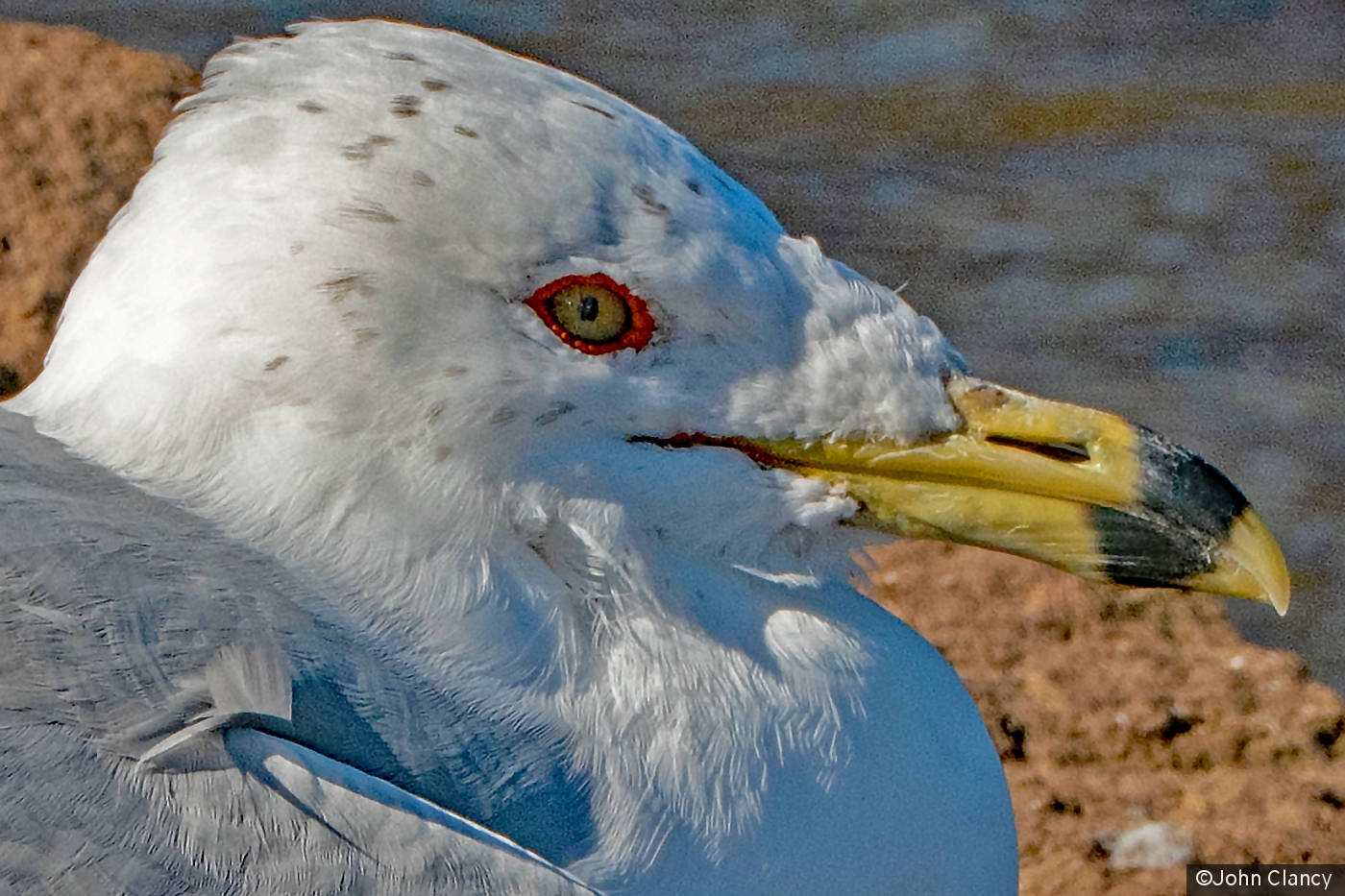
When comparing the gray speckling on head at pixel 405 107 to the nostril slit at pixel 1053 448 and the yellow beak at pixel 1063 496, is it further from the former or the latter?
the nostril slit at pixel 1053 448

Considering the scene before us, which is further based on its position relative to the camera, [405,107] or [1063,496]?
[1063,496]

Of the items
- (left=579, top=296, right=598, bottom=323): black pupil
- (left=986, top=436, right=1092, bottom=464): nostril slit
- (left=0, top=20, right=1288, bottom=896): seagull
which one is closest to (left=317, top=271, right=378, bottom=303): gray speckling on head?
(left=0, top=20, right=1288, bottom=896): seagull

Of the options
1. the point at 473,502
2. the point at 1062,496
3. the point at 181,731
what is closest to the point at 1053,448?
the point at 1062,496

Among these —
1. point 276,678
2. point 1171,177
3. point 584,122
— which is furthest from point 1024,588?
point 1171,177

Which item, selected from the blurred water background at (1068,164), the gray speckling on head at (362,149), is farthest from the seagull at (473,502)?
the blurred water background at (1068,164)

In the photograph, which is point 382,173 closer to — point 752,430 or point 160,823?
point 752,430

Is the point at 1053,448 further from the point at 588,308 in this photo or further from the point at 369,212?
the point at 369,212
